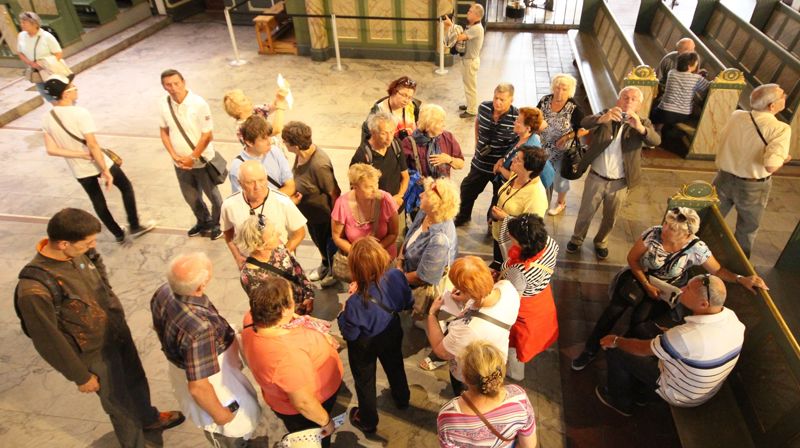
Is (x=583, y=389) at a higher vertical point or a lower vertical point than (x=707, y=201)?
lower

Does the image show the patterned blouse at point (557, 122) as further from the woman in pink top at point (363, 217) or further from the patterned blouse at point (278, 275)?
the patterned blouse at point (278, 275)

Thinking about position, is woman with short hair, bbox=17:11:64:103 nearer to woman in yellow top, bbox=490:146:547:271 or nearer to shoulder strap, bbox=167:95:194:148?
shoulder strap, bbox=167:95:194:148

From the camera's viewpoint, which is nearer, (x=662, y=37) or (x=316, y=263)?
(x=316, y=263)

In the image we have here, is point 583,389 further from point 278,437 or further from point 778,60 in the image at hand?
point 778,60

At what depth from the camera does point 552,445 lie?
3256mm

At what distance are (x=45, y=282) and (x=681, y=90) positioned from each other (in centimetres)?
631

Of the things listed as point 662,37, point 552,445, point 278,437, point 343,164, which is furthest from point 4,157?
point 662,37

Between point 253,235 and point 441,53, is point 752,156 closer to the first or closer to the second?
point 253,235

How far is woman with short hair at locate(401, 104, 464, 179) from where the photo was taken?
4129 mm

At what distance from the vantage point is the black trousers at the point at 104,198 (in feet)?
15.5

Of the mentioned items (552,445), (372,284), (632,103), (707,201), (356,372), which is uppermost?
(632,103)

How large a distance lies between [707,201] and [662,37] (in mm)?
5660

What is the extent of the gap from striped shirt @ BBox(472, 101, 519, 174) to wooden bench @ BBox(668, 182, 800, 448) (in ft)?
6.12

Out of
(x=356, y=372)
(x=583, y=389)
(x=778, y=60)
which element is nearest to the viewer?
(x=356, y=372)
